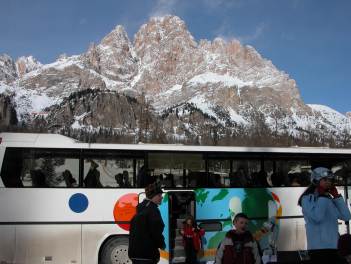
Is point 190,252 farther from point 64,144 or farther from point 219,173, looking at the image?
point 64,144

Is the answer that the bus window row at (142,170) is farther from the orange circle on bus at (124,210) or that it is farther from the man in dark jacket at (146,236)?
the man in dark jacket at (146,236)

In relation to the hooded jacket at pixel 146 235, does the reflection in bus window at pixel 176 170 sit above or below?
above

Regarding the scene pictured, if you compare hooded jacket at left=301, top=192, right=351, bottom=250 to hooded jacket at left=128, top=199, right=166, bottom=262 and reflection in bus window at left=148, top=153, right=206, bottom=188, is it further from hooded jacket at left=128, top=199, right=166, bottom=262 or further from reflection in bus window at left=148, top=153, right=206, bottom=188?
reflection in bus window at left=148, top=153, right=206, bottom=188

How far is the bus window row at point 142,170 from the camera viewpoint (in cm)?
1085

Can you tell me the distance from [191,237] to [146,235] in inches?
196

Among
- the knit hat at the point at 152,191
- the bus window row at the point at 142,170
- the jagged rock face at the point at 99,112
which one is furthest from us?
the jagged rock face at the point at 99,112

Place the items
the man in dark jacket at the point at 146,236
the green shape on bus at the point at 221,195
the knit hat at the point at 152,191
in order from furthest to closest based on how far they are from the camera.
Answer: the green shape on bus at the point at 221,195 < the knit hat at the point at 152,191 < the man in dark jacket at the point at 146,236

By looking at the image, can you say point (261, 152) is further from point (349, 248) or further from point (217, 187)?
point (349, 248)

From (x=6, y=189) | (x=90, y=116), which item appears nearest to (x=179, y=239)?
(x=6, y=189)

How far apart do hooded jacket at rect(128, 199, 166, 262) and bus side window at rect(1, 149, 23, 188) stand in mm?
5315

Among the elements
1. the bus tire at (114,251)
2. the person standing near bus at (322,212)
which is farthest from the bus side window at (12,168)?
the person standing near bus at (322,212)

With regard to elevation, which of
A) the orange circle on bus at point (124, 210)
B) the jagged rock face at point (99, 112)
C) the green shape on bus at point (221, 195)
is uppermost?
the jagged rock face at point (99, 112)

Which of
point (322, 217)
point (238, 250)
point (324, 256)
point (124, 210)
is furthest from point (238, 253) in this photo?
point (124, 210)

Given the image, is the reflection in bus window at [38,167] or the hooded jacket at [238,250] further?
the reflection in bus window at [38,167]
